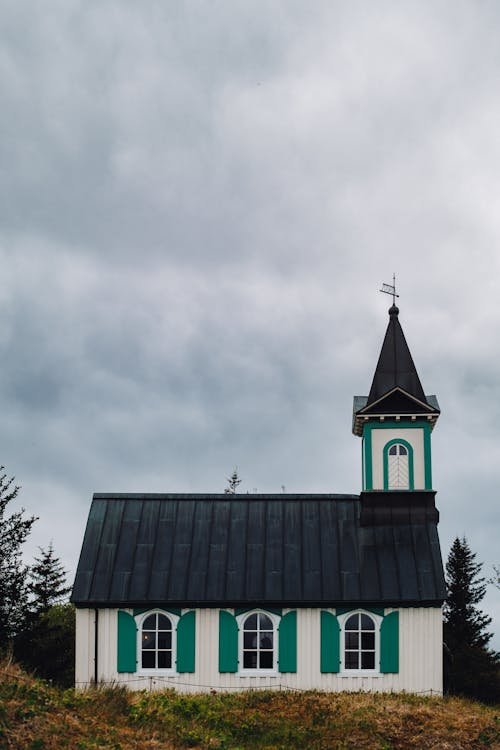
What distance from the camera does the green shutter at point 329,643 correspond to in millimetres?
26469

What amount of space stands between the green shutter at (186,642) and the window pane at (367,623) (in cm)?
549

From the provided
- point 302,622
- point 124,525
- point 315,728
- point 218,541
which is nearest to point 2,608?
point 124,525

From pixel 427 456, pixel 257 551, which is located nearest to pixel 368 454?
pixel 427 456

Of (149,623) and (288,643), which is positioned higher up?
(149,623)

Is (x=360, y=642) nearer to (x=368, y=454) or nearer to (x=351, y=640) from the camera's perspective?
(x=351, y=640)

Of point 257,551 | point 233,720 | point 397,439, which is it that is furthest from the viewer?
point 397,439

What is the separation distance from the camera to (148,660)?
87.5 ft

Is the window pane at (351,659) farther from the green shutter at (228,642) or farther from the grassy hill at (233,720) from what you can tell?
the green shutter at (228,642)

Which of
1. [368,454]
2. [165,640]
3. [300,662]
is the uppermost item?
[368,454]

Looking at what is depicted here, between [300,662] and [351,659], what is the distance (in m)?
1.65

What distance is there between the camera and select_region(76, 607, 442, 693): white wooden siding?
2642cm

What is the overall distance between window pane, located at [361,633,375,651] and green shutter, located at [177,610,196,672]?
17.9 feet

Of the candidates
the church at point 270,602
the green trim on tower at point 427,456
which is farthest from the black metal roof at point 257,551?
the green trim on tower at point 427,456

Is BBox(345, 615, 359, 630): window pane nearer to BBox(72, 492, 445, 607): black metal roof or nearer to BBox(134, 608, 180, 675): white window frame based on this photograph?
BBox(72, 492, 445, 607): black metal roof
